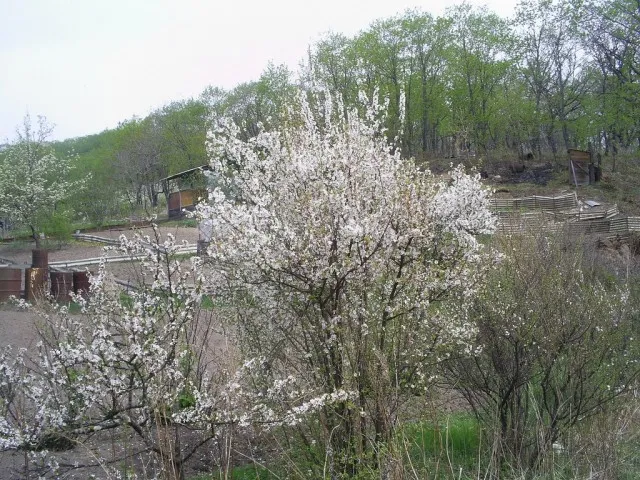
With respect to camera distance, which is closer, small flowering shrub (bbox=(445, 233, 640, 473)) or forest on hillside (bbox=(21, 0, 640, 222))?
small flowering shrub (bbox=(445, 233, 640, 473))

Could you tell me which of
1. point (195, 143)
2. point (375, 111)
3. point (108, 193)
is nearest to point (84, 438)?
point (375, 111)

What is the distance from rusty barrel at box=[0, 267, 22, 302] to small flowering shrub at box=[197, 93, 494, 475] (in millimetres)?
16862

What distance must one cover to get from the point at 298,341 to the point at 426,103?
151ft

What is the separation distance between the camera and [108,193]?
1752 inches

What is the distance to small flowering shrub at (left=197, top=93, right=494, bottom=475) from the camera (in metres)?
5.62

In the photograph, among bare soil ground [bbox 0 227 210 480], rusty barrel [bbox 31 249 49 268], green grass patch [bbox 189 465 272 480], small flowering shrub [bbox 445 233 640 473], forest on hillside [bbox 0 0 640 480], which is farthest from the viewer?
rusty barrel [bbox 31 249 49 268]

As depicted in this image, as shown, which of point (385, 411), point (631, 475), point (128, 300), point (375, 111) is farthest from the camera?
point (375, 111)

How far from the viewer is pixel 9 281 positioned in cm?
2159

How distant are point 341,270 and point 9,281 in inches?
753

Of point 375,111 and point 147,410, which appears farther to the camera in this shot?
point 375,111

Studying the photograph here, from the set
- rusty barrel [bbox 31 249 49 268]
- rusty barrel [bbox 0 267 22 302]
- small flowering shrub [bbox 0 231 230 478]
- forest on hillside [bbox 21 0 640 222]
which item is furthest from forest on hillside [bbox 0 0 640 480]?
forest on hillside [bbox 21 0 640 222]

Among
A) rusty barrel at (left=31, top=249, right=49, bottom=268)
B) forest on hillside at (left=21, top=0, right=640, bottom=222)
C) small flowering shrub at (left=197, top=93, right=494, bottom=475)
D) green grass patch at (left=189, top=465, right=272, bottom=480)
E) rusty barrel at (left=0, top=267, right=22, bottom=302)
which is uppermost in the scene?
forest on hillside at (left=21, top=0, right=640, bottom=222)

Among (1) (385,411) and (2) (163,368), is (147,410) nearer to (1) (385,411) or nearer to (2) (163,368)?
(2) (163,368)

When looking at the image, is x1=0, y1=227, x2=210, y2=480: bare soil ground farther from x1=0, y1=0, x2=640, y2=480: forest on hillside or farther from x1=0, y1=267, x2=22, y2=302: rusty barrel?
x1=0, y1=267, x2=22, y2=302: rusty barrel
